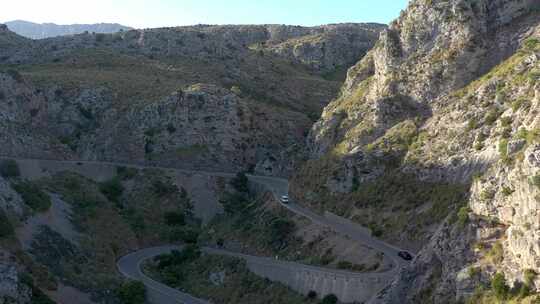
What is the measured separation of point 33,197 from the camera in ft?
255

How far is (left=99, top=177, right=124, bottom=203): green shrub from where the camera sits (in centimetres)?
9804

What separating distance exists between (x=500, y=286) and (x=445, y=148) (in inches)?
1332

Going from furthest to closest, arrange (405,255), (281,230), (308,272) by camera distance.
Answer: (281,230), (308,272), (405,255)

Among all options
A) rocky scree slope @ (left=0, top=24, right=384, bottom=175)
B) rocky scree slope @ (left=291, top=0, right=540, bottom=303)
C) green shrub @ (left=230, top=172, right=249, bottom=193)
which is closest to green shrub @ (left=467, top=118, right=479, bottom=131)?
rocky scree slope @ (left=291, top=0, right=540, bottom=303)

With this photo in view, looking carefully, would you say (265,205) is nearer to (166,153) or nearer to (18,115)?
(166,153)

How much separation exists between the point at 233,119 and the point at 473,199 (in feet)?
269

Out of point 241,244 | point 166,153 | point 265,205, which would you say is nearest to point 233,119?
point 166,153

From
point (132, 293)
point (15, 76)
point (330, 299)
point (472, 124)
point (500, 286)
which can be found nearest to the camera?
point (500, 286)

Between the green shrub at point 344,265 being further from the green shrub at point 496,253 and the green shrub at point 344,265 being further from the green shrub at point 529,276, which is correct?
the green shrub at point 529,276

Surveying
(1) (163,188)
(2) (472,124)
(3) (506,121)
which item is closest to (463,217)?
(3) (506,121)

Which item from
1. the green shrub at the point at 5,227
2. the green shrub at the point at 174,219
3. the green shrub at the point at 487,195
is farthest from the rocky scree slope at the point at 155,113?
the green shrub at the point at 487,195

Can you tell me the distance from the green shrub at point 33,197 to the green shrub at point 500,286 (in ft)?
192

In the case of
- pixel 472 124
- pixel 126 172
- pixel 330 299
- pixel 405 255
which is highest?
pixel 472 124

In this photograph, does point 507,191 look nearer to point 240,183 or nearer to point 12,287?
point 12,287
